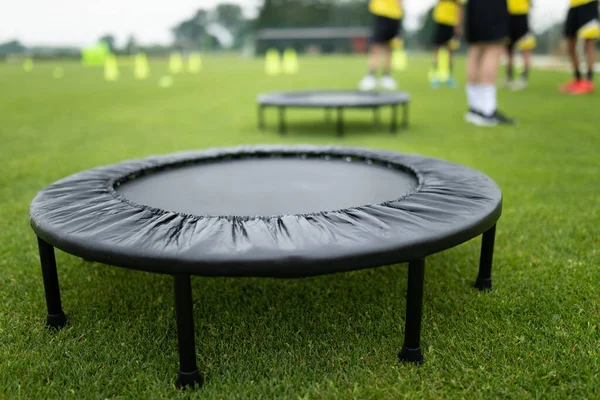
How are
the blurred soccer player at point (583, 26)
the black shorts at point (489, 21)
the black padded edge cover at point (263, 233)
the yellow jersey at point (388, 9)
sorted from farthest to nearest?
the yellow jersey at point (388, 9)
the blurred soccer player at point (583, 26)
the black shorts at point (489, 21)
the black padded edge cover at point (263, 233)

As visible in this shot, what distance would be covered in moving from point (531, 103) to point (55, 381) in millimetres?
6275

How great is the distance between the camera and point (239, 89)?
8.93 m

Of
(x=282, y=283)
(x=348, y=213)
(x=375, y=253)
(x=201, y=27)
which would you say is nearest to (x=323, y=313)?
(x=282, y=283)

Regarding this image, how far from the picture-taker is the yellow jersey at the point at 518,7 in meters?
5.04

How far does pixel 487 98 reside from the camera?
462 centimetres

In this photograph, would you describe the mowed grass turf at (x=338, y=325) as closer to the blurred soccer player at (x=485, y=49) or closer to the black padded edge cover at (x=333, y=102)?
the black padded edge cover at (x=333, y=102)

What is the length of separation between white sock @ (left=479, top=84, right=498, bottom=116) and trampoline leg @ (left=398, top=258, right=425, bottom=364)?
379 centimetres

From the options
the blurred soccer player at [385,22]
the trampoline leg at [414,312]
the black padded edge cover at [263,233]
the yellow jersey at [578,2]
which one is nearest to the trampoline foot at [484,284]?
the black padded edge cover at [263,233]

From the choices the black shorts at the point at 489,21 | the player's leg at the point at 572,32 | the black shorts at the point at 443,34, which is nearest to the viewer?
the black shorts at the point at 489,21

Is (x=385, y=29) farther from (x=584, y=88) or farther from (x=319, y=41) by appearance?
(x=319, y=41)

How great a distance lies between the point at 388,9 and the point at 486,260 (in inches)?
226

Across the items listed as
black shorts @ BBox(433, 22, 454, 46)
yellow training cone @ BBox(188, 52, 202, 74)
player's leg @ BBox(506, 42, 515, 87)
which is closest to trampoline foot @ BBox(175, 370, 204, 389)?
player's leg @ BBox(506, 42, 515, 87)

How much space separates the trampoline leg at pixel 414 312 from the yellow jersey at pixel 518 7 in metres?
4.75

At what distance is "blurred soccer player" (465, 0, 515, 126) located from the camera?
4.31 meters
